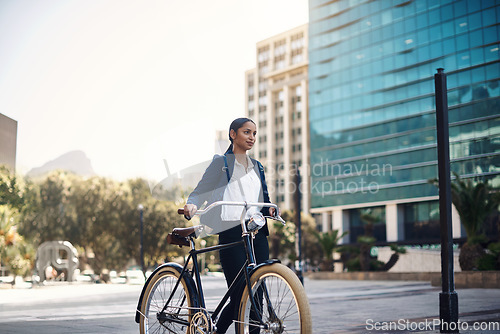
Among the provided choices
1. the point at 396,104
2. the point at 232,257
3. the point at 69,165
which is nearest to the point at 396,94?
the point at 396,104

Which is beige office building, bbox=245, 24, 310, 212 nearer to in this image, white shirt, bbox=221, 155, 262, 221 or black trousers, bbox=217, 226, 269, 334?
white shirt, bbox=221, 155, 262, 221

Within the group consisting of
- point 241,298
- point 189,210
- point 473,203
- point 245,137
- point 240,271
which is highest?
point 473,203

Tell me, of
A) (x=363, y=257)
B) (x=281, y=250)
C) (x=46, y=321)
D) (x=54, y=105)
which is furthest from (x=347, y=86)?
(x=46, y=321)

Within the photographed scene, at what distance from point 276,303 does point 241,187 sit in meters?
1.13

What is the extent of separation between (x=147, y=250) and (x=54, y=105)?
1175 inches

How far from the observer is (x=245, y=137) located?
481 centimetres

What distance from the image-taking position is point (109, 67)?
420 inches

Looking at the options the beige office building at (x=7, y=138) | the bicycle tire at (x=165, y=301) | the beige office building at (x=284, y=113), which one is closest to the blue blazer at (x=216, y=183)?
the bicycle tire at (x=165, y=301)

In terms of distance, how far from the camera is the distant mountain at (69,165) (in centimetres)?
4434

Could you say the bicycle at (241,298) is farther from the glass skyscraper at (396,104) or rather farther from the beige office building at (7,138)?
the glass skyscraper at (396,104)

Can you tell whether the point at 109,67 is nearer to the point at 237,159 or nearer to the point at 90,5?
the point at 90,5

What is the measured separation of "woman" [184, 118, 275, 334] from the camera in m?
4.65

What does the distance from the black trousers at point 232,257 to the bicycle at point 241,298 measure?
0.24ft

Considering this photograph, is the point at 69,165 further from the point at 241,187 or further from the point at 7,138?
the point at 241,187
